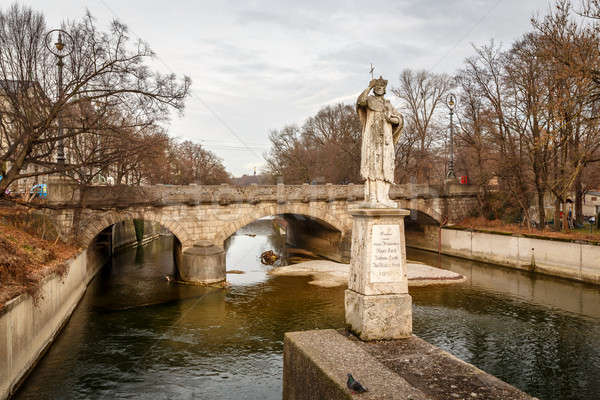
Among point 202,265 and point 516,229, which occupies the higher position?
point 516,229

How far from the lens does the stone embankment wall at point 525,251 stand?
63.6 feet

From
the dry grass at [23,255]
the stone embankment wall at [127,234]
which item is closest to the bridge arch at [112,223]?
the dry grass at [23,255]

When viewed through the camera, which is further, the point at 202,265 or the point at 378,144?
the point at 202,265

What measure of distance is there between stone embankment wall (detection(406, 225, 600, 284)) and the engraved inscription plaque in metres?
16.5

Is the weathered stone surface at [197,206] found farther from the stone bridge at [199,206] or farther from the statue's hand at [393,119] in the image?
the statue's hand at [393,119]

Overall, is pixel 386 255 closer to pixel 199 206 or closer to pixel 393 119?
pixel 393 119

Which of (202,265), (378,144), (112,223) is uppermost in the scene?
(378,144)

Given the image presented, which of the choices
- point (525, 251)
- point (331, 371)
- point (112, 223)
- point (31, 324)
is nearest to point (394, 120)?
point (331, 371)

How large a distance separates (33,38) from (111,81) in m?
2.36

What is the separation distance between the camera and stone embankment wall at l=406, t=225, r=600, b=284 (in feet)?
63.6

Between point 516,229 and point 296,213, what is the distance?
13247 millimetres

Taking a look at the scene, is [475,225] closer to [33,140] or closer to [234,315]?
[234,315]

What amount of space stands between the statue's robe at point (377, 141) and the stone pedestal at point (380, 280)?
0.75 m

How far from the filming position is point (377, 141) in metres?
7.36
